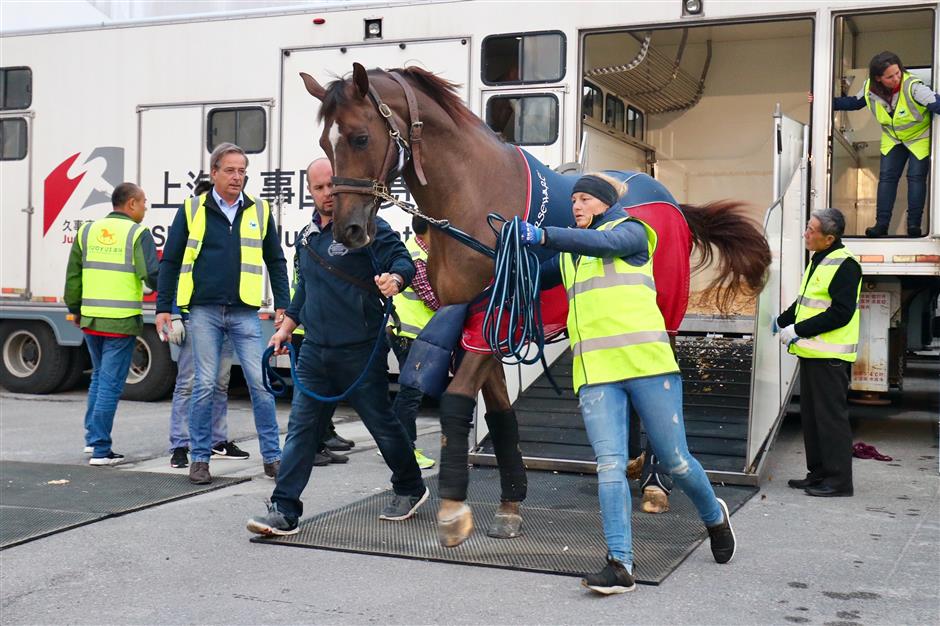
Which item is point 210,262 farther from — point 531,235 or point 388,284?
point 531,235

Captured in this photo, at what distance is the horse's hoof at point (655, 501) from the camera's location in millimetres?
5762

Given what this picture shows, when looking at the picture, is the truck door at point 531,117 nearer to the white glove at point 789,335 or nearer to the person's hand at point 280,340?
the white glove at point 789,335

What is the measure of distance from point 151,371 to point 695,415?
5806 millimetres

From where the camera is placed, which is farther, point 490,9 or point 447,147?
point 490,9

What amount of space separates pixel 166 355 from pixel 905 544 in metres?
7.57

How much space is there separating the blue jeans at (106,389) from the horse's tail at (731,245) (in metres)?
3.90

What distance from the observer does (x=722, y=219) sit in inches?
259

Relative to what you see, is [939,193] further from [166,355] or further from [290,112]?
[166,355]

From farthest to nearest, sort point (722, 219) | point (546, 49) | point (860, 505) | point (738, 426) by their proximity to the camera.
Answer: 1. point (546, 49)
2. point (738, 426)
3. point (722, 219)
4. point (860, 505)

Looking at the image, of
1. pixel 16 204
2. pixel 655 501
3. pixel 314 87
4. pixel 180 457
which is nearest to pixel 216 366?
pixel 180 457

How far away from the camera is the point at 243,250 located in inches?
261

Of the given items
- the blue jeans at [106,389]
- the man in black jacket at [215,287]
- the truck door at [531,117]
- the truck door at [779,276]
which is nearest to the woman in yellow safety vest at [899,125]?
the truck door at [779,276]

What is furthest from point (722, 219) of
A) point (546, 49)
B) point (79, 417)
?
point (79, 417)

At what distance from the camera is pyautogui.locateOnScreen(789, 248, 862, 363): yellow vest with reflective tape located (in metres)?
6.49
